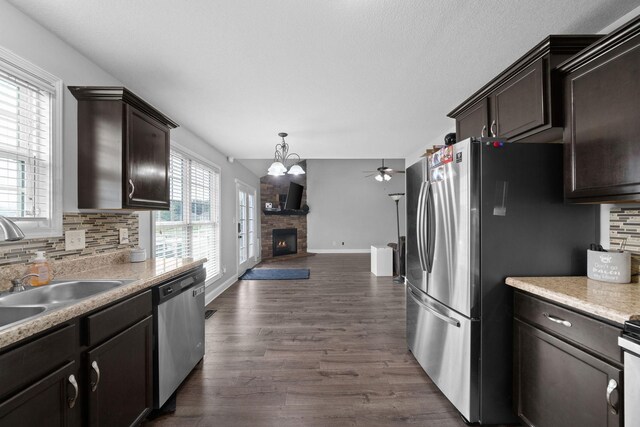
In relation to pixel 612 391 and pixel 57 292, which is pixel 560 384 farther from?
pixel 57 292

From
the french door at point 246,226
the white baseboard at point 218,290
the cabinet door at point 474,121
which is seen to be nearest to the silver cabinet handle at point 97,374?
the white baseboard at point 218,290

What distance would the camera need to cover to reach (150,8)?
1.49 m

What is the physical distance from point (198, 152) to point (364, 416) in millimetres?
3608

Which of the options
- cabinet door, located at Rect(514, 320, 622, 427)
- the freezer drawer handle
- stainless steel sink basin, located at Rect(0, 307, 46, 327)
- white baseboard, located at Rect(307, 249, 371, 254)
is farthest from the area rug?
stainless steel sink basin, located at Rect(0, 307, 46, 327)

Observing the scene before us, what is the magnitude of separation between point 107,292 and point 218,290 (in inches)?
127

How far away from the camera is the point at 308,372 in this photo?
220cm

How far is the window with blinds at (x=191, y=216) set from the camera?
3.15 m

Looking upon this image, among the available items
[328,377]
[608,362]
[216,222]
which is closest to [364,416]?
[328,377]

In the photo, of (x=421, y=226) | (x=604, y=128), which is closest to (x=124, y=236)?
(x=421, y=226)

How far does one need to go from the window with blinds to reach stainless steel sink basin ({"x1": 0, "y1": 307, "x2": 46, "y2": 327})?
67.3 inches

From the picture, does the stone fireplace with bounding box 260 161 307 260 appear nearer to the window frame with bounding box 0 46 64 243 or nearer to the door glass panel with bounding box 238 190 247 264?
the door glass panel with bounding box 238 190 247 264

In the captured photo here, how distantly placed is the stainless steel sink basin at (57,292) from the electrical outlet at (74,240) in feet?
1.12

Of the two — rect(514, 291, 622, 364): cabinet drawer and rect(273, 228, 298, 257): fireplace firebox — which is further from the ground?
rect(514, 291, 622, 364): cabinet drawer

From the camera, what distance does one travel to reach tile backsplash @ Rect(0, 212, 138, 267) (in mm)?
1471
